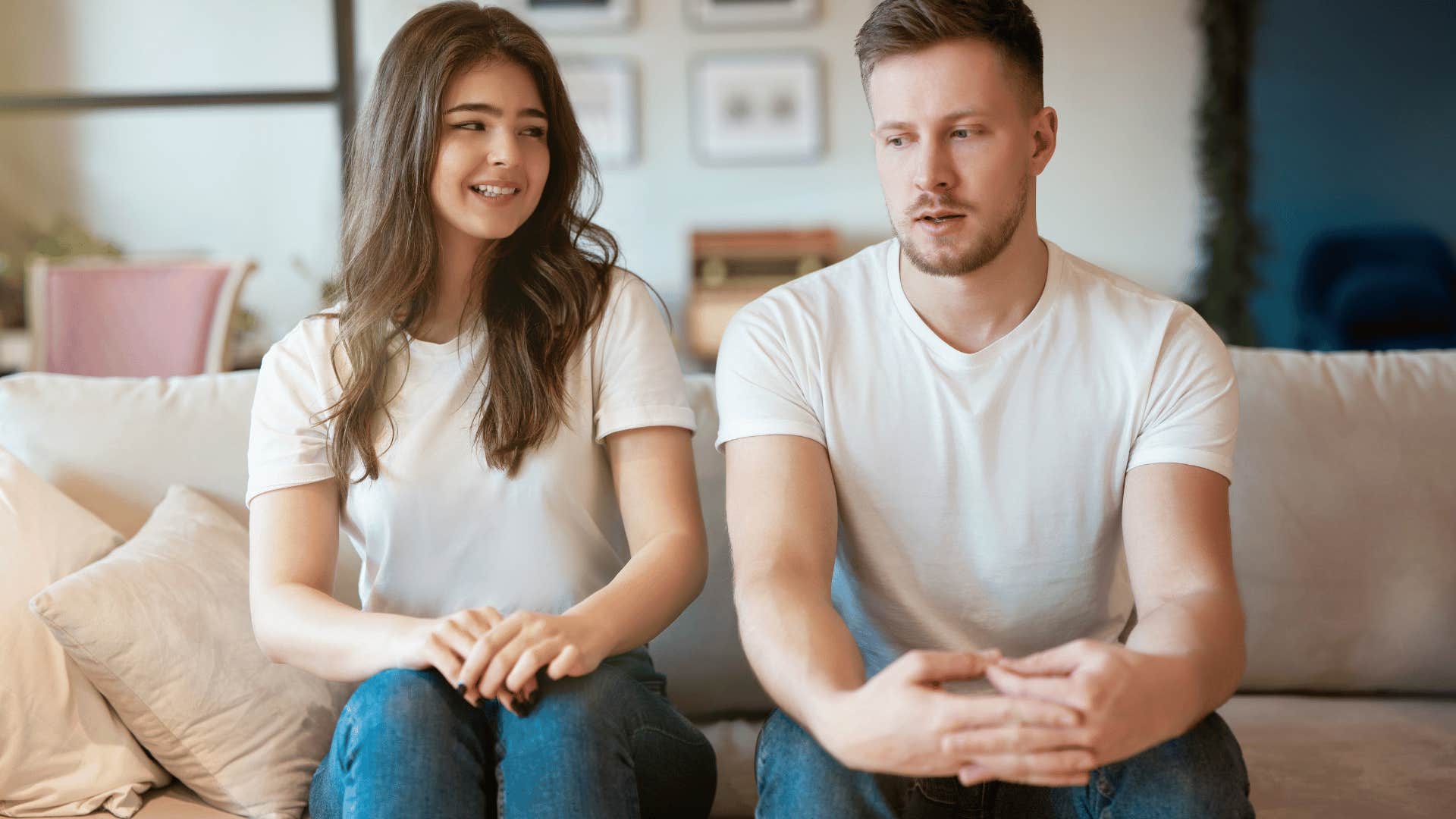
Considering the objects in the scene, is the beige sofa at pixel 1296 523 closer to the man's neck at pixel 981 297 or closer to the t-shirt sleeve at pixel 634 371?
the t-shirt sleeve at pixel 634 371

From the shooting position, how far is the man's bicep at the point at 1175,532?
128 cm

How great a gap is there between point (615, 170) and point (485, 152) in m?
4.06

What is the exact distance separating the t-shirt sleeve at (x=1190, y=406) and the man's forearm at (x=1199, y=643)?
17 centimetres

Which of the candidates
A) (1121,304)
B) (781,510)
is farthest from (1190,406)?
(781,510)

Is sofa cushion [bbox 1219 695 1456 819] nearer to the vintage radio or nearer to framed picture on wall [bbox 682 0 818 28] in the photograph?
the vintage radio

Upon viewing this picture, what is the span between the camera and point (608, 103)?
17.8 feet

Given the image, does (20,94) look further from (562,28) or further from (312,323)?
(312,323)

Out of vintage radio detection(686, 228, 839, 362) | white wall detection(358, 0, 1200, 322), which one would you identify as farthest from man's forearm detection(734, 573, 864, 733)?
white wall detection(358, 0, 1200, 322)


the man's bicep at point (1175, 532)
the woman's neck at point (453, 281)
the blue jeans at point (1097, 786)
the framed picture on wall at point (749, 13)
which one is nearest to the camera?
the blue jeans at point (1097, 786)

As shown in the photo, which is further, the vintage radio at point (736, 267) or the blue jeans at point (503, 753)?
the vintage radio at point (736, 267)

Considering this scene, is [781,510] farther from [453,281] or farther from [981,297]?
[453,281]

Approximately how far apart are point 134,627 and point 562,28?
4372 mm

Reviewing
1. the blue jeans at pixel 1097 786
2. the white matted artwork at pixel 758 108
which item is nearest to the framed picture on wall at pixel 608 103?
the white matted artwork at pixel 758 108

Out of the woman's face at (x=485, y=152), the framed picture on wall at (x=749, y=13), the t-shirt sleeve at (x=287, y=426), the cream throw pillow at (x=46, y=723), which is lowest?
the cream throw pillow at (x=46, y=723)
